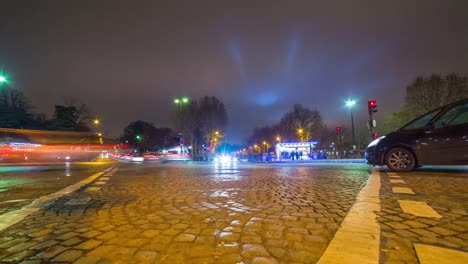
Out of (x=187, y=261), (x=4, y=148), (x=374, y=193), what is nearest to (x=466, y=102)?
(x=374, y=193)

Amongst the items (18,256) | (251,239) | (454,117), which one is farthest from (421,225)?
(454,117)

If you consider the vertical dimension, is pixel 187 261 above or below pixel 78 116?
below

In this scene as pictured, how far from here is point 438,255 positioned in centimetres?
175

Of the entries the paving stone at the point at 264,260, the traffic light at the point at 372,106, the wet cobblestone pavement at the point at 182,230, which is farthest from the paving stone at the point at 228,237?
the traffic light at the point at 372,106

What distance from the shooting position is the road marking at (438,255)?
1.67 metres

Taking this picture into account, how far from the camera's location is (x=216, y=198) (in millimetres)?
4035

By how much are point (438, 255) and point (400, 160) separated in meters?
5.98

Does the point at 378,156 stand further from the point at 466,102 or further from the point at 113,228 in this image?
the point at 113,228

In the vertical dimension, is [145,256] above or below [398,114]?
below

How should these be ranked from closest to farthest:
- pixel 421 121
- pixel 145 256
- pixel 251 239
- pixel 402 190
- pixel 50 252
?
pixel 145 256
pixel 50 252
pixel 251 239
pixel 402 190
pixel 421 121

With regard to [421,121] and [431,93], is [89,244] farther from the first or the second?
[431,93]

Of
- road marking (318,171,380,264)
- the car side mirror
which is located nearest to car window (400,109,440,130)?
the car side mirror

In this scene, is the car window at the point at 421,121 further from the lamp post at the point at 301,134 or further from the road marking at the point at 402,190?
the lamp post at the point at 301,134

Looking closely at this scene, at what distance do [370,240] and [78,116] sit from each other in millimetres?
71850
